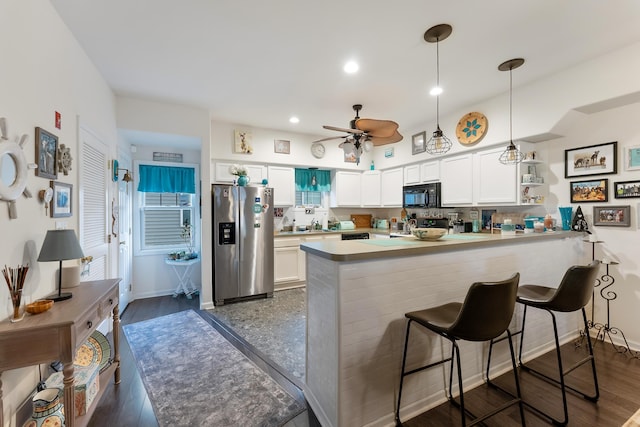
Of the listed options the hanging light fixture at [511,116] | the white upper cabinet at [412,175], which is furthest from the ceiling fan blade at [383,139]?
the white upper cabinet at [412,175]

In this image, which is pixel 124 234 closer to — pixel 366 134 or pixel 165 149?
pixel 165 149

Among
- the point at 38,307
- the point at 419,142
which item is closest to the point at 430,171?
the point at 419,142

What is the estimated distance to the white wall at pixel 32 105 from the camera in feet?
5.01

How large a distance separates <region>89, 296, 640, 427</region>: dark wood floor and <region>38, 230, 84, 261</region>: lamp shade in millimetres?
1137

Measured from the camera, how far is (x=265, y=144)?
191 inches

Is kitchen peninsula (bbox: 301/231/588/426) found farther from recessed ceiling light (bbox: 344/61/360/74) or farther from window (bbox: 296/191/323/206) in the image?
window (bbox: 296/191/323/206)

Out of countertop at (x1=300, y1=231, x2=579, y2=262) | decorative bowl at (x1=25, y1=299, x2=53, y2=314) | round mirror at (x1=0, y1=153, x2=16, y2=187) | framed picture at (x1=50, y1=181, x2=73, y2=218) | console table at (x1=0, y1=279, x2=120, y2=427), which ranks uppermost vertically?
round mirror at (x1=0, y1=153, x2=16, y2=187)

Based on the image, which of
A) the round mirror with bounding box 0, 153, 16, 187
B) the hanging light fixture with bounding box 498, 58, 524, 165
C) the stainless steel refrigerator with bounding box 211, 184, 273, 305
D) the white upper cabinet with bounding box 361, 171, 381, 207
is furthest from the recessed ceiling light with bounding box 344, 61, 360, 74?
the white upper cabinet with bounding box 361, 171, 381, 207

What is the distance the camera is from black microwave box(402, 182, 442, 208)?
4.39 metres

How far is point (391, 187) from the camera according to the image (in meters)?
5.35

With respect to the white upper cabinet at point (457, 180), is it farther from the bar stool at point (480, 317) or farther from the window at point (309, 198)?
the bar stool at point (480, 317)

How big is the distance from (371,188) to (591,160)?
3.24 metres

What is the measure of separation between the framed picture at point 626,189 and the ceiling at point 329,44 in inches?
50.1

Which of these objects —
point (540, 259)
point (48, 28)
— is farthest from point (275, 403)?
point (48, 28)
